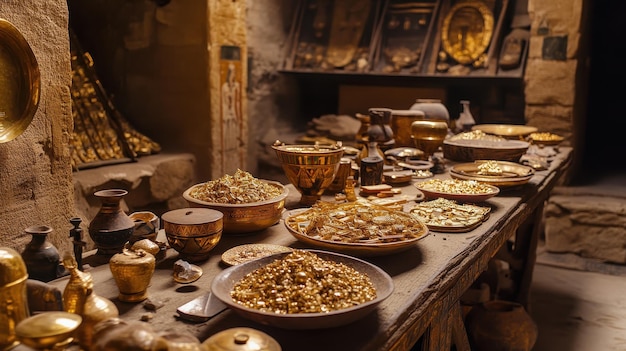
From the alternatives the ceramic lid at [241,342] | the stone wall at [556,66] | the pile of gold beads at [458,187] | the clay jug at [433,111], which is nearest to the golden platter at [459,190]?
the pile of gold beads at [458,187]

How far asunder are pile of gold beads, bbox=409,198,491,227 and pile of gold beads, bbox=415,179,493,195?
11 centimetres

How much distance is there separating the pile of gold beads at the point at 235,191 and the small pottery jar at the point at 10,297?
0.87m

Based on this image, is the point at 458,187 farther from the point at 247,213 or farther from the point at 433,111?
the point at 433,111

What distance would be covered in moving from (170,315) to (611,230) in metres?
4.44

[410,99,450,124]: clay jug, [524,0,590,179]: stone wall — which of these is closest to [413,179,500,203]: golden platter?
[410,99,450,124]: clay jug

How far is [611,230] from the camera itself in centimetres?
478

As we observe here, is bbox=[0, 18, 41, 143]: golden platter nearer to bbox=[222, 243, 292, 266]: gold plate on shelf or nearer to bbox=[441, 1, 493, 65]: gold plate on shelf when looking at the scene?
bbox=[222, 243, 292, 266]: gold plate on shelf

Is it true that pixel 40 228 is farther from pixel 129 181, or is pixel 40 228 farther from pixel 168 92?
pixel 168 92

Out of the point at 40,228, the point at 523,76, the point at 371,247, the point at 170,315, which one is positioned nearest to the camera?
the point at 170,315

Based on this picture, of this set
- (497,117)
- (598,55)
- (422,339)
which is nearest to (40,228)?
(422,339)

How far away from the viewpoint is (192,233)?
5.41ft

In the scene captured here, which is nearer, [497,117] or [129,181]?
[129,181]

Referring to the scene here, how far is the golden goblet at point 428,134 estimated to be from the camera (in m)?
3.30

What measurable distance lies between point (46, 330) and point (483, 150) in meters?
2.76
